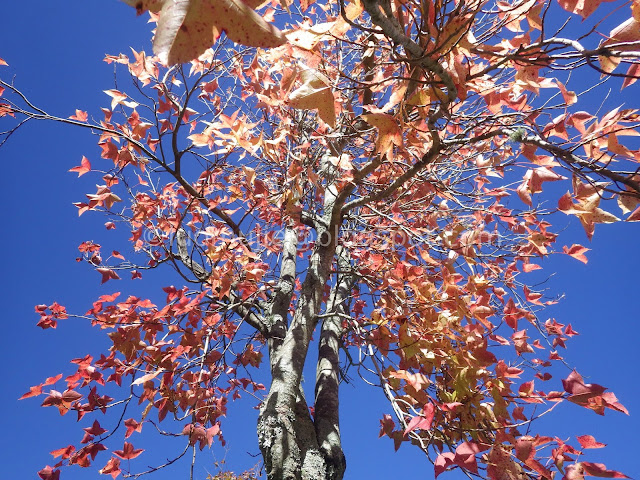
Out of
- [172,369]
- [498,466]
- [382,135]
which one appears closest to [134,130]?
[172,369]

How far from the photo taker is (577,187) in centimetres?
150

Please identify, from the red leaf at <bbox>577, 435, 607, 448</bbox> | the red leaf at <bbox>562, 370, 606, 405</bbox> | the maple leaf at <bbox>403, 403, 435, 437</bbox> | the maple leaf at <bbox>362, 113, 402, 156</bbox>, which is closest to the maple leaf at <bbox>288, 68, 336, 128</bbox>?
the maple leaf at <bbox>362, 113, 402, 156</bbox>

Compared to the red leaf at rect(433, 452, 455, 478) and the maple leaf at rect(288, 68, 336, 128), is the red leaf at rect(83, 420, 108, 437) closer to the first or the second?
the red leaf at rect(433, 452, 455, 478)

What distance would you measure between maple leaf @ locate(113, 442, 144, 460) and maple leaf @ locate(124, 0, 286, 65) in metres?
2.52

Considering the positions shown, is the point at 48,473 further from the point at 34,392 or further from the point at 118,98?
the point at 118,98

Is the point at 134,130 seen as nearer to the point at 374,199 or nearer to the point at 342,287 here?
the point at 374,199

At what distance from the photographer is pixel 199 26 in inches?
24.7

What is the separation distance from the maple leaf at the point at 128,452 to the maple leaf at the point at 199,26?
2521 mm

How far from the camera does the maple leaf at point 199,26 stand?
62cm

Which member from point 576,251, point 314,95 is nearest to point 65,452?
point 314,95

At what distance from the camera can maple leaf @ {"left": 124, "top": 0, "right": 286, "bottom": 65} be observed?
0.62m

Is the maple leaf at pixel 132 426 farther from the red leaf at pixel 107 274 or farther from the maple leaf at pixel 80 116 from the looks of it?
the maple leaf at pixel 80 116

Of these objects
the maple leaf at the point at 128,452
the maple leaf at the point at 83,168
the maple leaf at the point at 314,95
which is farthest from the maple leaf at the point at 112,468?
the maple leaf at the point at 314,95

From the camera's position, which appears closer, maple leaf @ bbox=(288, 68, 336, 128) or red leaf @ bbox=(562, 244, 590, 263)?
maple leaf @ bbox=(288, 68, 336, 128)
